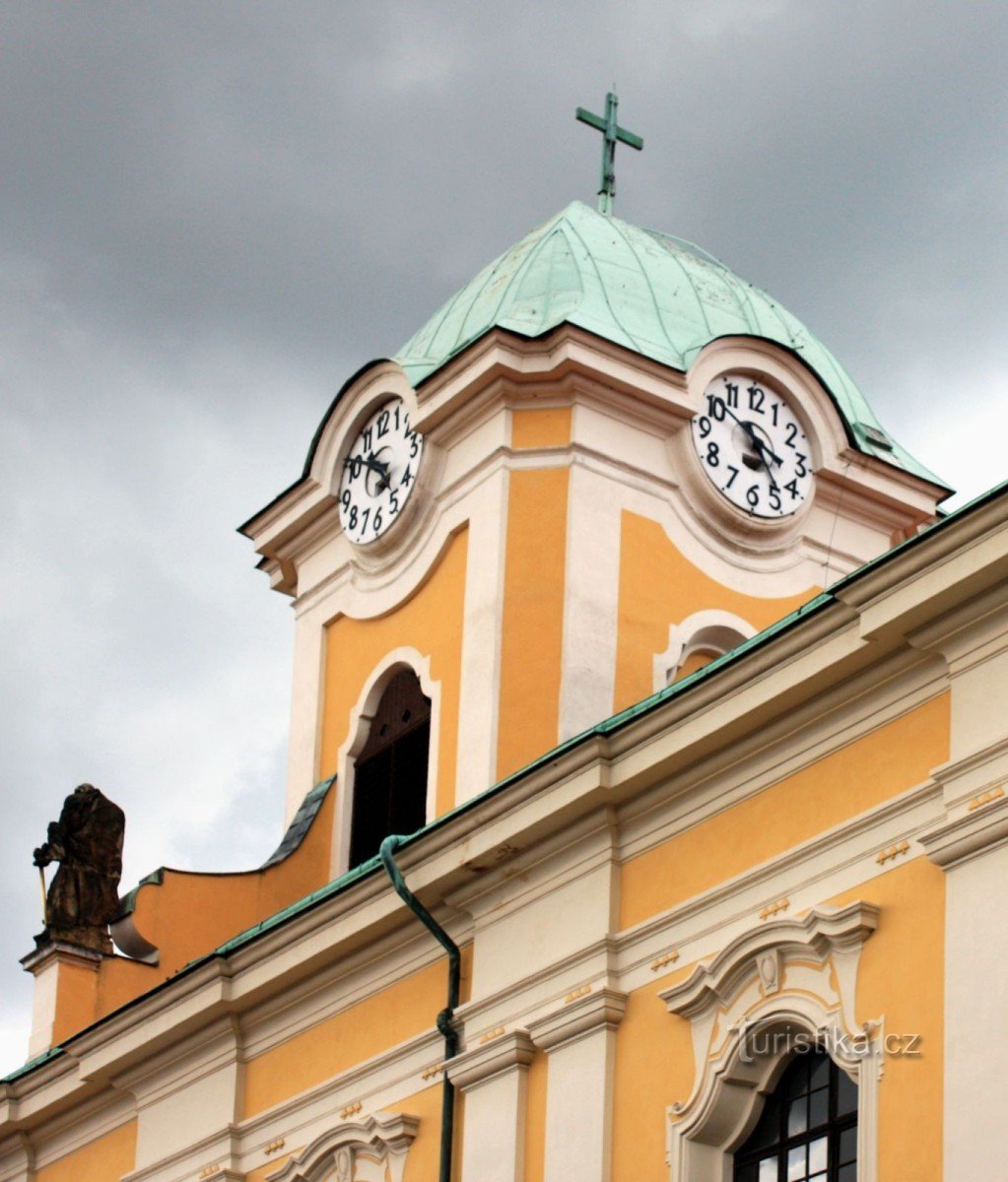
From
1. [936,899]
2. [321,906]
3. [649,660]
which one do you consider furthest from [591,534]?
[936,899]

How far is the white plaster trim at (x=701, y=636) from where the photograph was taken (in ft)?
78.2

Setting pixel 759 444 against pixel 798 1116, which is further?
pixel 759 444

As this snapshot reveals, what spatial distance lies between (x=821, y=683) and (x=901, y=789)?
878 mm

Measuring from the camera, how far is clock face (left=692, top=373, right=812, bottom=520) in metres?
24.8

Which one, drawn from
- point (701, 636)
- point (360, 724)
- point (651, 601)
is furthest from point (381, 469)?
point (701, 636)

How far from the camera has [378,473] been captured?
2577cm

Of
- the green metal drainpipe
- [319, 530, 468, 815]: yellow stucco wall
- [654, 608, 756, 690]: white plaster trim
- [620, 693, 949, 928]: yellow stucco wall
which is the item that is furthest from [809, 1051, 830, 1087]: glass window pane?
[654, 608, 756, 690]: white plaster trim

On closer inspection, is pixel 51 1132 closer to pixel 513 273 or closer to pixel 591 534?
pixel 591 534

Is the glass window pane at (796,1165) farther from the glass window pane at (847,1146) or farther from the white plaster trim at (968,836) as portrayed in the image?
the white plaster trim at (968,836)

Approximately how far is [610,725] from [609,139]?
34.7 ft

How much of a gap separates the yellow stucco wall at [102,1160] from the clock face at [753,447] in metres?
6.81

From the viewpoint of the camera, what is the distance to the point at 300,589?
2697 centimetres

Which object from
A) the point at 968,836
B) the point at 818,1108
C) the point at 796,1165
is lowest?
Answer: the point at 796,1165

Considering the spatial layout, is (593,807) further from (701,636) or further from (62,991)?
(62,991)
